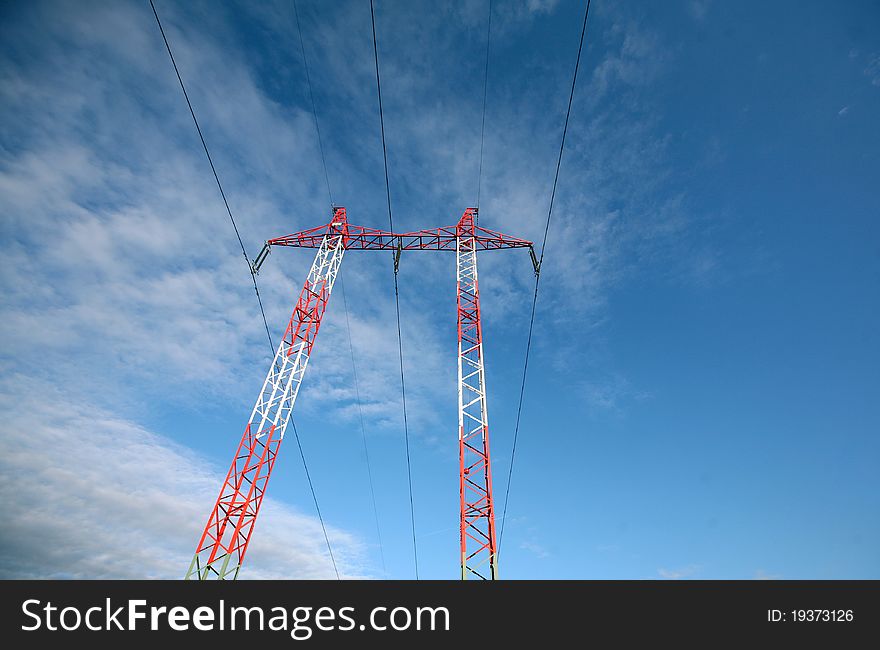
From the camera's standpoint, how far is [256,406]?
3416cm
